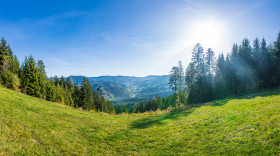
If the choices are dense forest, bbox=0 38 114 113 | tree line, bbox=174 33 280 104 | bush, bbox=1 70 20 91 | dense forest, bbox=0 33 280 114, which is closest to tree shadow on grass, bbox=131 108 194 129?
dense forest, bbox=0 33 280 114

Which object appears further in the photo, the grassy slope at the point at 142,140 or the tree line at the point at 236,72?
the tree line at the point at 236,72

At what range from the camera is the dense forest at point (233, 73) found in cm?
4475

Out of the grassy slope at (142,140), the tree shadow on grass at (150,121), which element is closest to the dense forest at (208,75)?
the tree shadow on grass at (150,121)

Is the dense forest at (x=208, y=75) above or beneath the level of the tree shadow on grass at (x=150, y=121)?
above

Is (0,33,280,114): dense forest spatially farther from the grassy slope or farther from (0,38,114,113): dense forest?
the grassy slope

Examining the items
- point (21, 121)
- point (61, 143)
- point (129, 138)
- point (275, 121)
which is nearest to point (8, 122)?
point (21, 121)

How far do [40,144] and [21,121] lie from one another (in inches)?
158

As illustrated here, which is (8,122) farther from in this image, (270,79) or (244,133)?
(270,79)

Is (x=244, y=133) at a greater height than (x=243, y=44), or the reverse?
(x=243, y=44)

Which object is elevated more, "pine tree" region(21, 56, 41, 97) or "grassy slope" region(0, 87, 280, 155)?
"pine tree" region(21, 56, 41, 97)

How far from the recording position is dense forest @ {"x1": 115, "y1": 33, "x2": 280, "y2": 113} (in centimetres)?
4475

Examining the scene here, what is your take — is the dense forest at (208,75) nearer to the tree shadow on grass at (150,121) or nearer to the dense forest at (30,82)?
the dense forest at (30,82)

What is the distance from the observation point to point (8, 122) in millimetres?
9734

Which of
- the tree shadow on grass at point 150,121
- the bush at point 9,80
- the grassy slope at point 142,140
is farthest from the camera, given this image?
the bush at point 9,80
